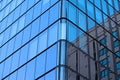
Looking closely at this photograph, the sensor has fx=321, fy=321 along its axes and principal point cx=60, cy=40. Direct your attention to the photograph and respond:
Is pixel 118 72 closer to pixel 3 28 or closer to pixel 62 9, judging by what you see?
pixel 62 9

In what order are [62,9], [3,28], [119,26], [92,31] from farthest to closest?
1. [3,28]
2. [119,26]
3. [92,31]
4. [62,9]

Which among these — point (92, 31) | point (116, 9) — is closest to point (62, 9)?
point (92, 31)

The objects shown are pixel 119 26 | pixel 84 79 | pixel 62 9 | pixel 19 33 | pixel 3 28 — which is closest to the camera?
pixel 84 79

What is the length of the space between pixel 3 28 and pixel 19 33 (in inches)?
197

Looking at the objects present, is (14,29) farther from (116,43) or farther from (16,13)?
(116,43)

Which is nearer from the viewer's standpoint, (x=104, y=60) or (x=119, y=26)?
(x=104, y=60)

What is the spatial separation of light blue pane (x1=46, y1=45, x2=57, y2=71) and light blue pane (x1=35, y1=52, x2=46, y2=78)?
1.74ft

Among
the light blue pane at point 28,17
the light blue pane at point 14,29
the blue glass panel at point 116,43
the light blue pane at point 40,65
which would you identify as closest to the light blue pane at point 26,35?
the light blue pane at point 28,17

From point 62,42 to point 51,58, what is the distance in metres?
1.44

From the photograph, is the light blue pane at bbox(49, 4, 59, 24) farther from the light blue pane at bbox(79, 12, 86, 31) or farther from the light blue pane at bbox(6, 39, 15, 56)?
the light blue pane at bbox(6, 39, 15, 56)

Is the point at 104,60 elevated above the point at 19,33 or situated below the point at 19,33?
below

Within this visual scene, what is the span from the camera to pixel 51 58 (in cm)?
2375

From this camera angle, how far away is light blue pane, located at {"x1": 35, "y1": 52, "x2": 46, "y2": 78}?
→ 24156 millimetres

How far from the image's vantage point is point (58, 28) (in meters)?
24.8
